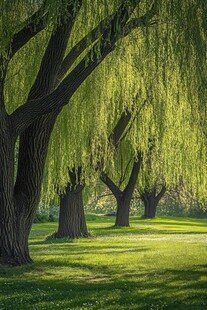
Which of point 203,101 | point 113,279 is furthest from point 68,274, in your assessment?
point 203,101

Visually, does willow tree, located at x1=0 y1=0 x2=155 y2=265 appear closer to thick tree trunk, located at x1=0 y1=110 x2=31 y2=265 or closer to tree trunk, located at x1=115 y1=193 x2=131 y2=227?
thick tree trunk, located at x1=0 y1=110 x2=31 y2=265

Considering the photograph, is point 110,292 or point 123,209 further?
point 123,209

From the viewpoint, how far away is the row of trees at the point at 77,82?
9.66m

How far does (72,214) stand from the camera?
71.6 ft

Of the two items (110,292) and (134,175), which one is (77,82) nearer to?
(110,292)

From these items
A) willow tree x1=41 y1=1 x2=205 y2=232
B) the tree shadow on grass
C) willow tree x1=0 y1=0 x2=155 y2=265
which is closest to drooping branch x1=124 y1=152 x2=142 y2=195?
willow tree x1=41 y1=1 x2=205 y2=232

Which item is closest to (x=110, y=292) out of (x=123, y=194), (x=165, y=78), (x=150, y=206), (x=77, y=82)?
(x=165, y=78)

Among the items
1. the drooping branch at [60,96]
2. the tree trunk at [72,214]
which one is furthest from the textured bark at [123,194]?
the drooping branch at [60,96]

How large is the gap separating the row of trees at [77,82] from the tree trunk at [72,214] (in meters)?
2.82

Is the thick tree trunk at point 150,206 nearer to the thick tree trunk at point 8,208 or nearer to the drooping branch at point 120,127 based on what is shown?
the drooping branch at point 120,127

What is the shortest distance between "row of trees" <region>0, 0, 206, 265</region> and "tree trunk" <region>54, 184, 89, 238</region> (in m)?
2.82

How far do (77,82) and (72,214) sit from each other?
1127cm

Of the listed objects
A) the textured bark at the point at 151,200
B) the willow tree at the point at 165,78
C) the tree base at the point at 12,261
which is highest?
the willow tree at the point at 165,78

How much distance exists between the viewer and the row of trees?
31.7 ft
